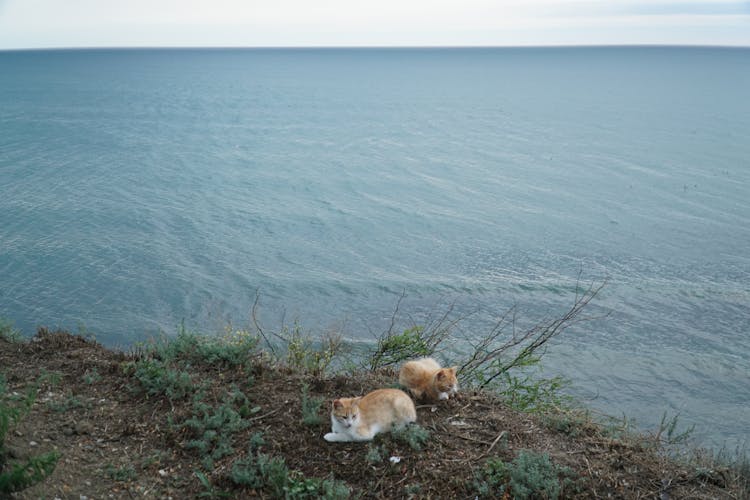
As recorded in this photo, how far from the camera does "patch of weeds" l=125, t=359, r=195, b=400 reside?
28.2 ft

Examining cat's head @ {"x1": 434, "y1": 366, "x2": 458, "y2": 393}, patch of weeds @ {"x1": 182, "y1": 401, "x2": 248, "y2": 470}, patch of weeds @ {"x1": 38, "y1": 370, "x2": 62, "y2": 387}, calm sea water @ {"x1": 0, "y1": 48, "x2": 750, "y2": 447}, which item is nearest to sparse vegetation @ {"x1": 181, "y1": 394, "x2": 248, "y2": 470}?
patch of weeds @ {"x1": 182, "y1": 401, "x2": 248, "y2": 470}

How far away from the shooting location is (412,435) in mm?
7523

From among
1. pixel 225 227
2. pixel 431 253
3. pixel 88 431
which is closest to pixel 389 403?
pixel 88 431

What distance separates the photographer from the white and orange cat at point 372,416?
7.37 m

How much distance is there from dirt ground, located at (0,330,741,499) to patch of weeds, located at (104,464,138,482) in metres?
0.01

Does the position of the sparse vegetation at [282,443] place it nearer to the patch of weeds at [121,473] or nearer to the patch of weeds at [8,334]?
the patch of weeds at [121,473]

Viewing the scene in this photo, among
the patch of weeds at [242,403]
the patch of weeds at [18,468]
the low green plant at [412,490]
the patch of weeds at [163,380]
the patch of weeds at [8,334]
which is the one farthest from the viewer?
the patch of weeds at [8,334]

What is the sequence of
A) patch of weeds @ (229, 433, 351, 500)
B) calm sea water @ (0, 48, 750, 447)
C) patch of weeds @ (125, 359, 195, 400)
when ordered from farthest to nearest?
calm sea water @ (0, 48, 750, 447), patch of weeds @ (125, 359, 195, 400), patch of weeds @ (229, 433, 351, 500)

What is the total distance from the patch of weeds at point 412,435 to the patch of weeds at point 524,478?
764 mm

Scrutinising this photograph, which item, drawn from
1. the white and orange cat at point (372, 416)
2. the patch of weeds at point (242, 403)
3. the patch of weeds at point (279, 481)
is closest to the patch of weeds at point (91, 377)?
the patch of weeds at point (242, 403)

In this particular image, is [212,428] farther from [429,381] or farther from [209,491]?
[429,381]

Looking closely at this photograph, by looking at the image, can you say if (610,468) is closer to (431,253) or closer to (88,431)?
(88,431)

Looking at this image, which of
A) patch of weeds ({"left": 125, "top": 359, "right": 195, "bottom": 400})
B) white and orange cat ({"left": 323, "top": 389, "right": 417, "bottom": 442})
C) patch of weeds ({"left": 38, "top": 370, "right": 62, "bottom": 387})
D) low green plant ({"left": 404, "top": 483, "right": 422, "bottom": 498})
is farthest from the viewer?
patch of weeds ({"left": 38, "top": 370, "right": 62, "bottom": 387})

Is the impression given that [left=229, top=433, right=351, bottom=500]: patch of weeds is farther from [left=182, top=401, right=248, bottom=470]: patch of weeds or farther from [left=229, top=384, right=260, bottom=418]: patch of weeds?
[left=229, top=384, right=260, bottom=418]: patch of weeds
